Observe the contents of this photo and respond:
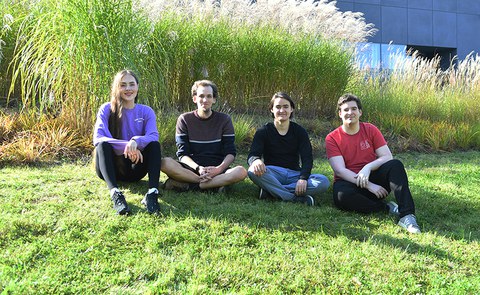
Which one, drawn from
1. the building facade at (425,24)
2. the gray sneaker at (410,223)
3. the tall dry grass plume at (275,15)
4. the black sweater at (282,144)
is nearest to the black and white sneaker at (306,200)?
the black sweater at (282,144)

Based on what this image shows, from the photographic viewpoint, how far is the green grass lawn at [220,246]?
81.0 inches

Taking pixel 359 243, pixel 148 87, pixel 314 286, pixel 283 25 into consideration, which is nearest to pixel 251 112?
pixel 283 25

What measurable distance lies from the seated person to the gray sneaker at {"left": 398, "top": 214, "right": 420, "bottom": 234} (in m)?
1.21

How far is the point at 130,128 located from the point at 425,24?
17.5 meters

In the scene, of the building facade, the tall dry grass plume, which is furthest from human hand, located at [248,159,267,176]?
the building facade

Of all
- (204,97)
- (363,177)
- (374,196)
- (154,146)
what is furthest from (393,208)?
(154,146)

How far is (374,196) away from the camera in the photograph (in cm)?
327

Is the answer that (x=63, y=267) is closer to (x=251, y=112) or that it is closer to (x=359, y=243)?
(x=359, y=243)

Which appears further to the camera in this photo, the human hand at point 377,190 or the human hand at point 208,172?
the human hand at point 208,172

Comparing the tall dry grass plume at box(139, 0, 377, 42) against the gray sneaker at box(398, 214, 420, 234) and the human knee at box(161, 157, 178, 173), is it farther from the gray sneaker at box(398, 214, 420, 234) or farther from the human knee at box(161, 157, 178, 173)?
the gray sneaker at box(398, 214, 420, 234)

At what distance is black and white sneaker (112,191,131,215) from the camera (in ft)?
9.32

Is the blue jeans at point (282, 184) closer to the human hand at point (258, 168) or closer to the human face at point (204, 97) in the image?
the human hand at point (258, 168)

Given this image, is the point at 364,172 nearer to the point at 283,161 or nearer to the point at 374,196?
the point at 374,196

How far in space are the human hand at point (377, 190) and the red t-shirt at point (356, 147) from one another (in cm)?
23
